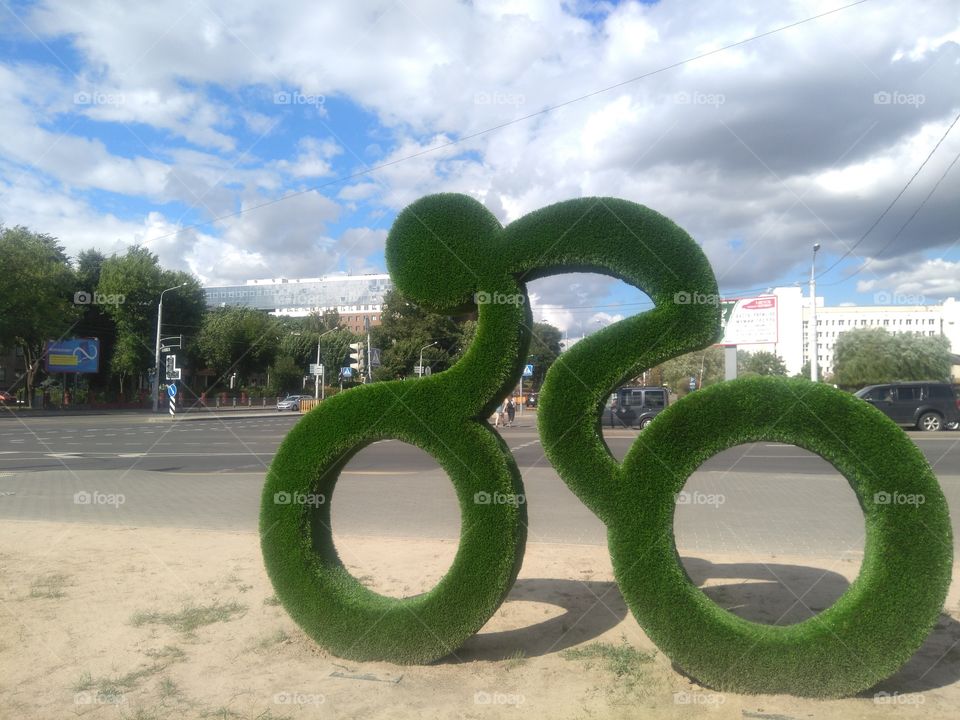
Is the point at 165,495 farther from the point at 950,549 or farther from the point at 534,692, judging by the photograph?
the point at 950,549

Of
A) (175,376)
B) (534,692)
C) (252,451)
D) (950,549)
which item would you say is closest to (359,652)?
(534,692)

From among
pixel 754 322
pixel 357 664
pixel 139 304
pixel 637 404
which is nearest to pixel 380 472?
pixel 357 664

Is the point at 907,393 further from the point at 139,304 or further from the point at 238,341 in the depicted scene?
the point at 238,341

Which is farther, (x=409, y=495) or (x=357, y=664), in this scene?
(x=409, y=495)

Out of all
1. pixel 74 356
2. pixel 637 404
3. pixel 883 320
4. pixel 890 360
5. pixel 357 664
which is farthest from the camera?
pixel 883 320

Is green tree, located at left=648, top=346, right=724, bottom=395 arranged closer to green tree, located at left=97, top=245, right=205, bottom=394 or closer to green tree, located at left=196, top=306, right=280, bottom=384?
green tree, located at left=196, top=306, right=280, bottom=384

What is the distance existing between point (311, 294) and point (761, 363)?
51.1m

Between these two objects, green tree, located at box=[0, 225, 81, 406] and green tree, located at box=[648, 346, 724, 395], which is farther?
green tree, located at box=[648, 346, 724, 395]

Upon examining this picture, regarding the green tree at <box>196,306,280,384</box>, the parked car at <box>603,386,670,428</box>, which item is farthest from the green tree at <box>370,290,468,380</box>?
the green tree at <box>196,306,280,384</box>

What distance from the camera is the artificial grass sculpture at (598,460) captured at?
13.3 feet

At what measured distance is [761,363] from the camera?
6131 centimetres

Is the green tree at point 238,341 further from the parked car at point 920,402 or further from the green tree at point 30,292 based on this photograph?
the parked car at point 920,402

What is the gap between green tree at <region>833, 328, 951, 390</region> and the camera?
4981cm

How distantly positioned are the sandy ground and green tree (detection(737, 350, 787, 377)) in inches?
2040
